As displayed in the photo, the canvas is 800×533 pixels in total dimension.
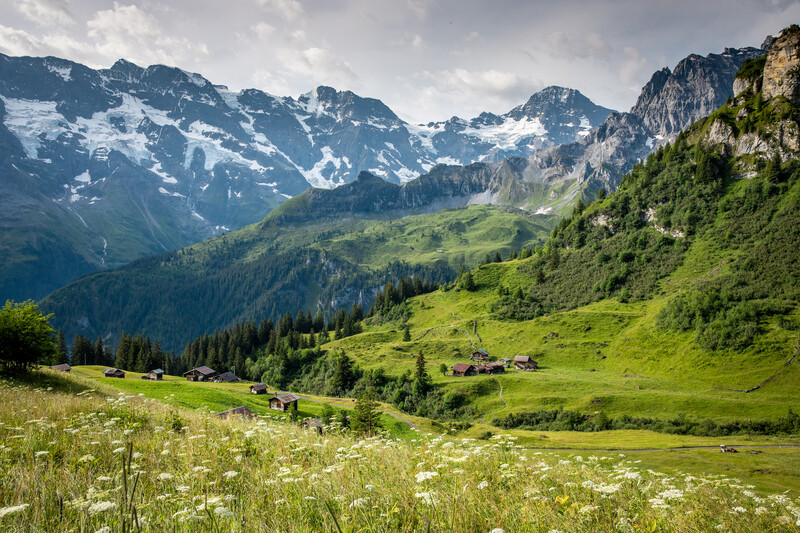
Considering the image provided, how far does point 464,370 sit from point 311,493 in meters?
96.1

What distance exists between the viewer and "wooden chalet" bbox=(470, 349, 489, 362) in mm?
106438

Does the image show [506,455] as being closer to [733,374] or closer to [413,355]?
[733,374]

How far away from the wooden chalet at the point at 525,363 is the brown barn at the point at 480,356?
806 centimetres

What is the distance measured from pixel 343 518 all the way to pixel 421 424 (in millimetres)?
64966

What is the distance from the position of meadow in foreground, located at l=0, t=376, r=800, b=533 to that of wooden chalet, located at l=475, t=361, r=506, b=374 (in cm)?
9187

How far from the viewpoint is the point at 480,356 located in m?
107

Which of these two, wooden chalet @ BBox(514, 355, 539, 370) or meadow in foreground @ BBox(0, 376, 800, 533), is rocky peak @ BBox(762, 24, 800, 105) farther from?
meadow in foreground @ BBox(0, 376, 800, 533)

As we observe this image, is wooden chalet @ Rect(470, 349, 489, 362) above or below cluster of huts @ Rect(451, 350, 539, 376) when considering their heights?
above

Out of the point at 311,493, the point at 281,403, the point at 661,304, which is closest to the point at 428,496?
the point at 311,493

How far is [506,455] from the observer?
943 centimetres

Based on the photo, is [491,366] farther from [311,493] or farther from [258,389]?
[311,493]

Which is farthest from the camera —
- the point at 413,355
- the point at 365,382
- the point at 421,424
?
the point at 413,355

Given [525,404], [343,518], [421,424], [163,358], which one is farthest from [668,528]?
[163,358]

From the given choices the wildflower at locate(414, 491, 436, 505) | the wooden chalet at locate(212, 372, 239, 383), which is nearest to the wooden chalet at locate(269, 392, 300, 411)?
the wooden chalet at locate(212, 372, 239, 383)
